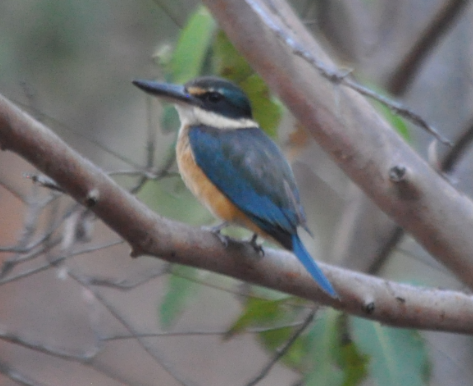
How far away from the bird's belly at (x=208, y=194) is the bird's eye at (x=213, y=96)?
17 cm

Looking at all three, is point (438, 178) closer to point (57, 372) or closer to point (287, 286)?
point (287, 286)

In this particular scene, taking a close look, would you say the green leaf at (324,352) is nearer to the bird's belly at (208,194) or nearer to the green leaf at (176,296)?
the green leaf at (176,296)

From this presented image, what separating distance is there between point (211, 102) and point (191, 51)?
19 cm

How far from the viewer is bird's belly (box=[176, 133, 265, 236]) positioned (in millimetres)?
2309

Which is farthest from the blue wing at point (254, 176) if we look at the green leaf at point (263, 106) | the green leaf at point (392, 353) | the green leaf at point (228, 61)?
the green leaf at point (392, 353)

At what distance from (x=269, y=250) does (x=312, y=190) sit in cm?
237

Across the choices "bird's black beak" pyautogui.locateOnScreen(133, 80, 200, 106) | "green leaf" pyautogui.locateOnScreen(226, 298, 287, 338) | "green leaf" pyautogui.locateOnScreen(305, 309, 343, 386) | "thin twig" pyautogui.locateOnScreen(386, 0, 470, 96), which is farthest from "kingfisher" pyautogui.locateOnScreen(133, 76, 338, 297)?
"thin twig" pyautogui.locateOnScreen(386, 0, 470, 96)

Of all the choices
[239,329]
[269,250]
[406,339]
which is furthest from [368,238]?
[269,250]

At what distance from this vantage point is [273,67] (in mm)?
2346

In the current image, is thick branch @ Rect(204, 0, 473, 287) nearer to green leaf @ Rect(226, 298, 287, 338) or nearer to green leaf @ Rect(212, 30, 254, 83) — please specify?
green leaf @ Rect(212, 30, 254, 83)

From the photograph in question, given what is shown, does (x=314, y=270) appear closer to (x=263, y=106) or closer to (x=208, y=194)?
(x=208, y=194)

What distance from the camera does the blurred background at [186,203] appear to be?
265 cm

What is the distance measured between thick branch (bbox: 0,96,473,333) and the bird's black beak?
0.59 meters

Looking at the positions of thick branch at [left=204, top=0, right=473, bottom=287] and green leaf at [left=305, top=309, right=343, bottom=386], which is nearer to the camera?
thick branch at [left=204, top=0, right=473, bottom=287]
